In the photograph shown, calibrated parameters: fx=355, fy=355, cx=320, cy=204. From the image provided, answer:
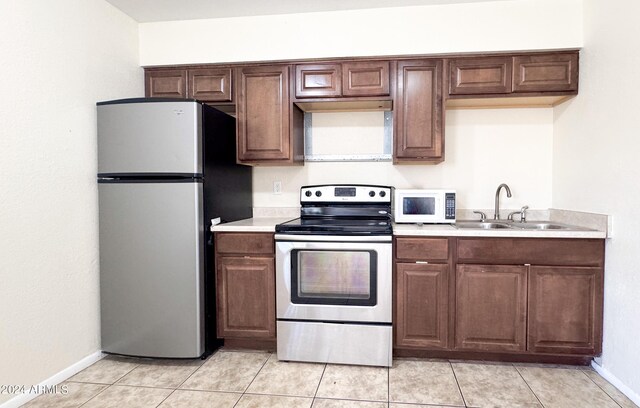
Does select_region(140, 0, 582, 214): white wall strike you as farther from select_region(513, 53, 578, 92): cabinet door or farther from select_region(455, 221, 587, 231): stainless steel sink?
select_region(455, 221, 587, 231): stainless steel sink

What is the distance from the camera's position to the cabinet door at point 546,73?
2451 millimetres

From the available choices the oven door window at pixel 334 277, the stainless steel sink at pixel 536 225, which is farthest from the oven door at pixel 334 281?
the stainless steel sink at pixel 536 225

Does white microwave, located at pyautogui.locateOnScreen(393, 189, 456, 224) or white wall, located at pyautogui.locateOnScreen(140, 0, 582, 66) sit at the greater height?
white wall, located at pyautogui.locateOnScreen(140, 0, 582, 66)

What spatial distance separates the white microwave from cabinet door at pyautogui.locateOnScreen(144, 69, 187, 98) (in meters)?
1.88

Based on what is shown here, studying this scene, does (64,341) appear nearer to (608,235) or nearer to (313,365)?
(313,365)

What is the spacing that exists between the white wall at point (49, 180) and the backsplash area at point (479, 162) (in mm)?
1700

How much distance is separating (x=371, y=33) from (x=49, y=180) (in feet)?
7.55

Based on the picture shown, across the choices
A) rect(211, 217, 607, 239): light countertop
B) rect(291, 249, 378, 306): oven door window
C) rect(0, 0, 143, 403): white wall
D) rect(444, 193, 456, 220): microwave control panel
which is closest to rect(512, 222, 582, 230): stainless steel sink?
rect(211, 217, 607, 239): light countertop

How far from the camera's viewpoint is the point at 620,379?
6.63 ft

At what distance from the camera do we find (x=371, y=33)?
2596 millimetres

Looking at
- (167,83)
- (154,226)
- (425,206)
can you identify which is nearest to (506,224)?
(425,206)

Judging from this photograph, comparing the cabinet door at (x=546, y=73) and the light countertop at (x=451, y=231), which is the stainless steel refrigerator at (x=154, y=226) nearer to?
the light countertop at (x=451, y=231)

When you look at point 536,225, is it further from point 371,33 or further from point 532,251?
point 371,33

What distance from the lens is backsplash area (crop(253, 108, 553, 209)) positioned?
2.82m
